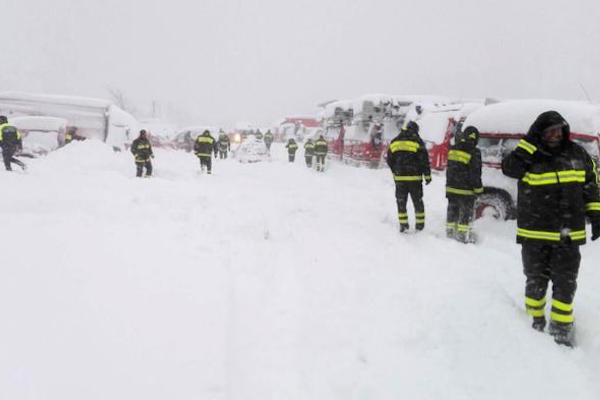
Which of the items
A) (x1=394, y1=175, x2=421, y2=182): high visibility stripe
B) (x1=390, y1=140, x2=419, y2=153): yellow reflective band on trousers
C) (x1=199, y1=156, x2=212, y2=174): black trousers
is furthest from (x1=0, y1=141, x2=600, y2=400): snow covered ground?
(x1=199, y1=156, x2=212, y2=174): black trousers

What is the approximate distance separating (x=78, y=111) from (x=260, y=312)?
21.6 metres

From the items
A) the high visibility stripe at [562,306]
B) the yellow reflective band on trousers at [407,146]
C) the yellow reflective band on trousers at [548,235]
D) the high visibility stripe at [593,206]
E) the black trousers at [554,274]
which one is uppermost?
the yellow reflective band on trousers at [407,146]

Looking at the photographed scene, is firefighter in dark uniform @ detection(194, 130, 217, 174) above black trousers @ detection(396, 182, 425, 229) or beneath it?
above

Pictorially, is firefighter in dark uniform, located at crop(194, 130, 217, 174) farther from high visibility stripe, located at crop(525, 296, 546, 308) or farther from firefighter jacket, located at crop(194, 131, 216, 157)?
high visibility stripe, located at crop(525, 296, 546, 308)

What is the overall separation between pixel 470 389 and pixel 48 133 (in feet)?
54.3

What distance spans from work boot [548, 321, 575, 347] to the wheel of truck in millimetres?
3790

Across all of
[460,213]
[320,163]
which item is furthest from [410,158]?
[320,163]

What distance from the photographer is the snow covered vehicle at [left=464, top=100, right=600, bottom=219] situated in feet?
21.8

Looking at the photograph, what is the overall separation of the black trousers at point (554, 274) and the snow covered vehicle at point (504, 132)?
11.8 feet

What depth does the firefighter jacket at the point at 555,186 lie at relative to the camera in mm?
3443

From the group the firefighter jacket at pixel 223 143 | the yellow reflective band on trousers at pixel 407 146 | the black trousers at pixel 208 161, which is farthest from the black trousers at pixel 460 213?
the firefighter jacket at pixel 223 143

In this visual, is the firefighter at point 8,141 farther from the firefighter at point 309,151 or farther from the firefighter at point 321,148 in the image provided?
the firefighter at point 309,151

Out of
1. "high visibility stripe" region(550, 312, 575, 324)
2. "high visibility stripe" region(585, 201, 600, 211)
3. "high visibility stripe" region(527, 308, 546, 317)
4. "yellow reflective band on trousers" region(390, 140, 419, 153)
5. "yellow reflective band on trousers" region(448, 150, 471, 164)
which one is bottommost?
"high visibility stripe" region(527, 308, 546, 317)

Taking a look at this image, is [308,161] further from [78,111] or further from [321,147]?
[78,111]
